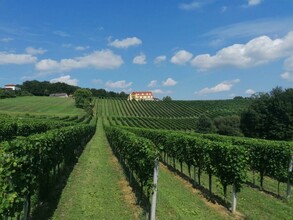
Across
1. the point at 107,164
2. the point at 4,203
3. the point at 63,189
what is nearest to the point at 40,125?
the point at 107,164

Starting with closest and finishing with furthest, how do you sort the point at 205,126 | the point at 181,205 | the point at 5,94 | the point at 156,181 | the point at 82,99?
the point at 156,181 → the point at 181,205 → the point at 205,126 → the point at 82,99 → the point at 5,94

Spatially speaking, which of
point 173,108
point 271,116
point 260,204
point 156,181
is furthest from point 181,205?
point 173,108

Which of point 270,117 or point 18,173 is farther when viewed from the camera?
point 270,117

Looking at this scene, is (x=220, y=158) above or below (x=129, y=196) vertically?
above

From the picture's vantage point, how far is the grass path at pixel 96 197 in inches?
519

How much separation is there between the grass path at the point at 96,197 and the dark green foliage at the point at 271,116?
56.0 m

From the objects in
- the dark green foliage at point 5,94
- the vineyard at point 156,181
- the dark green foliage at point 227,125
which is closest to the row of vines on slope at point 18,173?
the vineyard at point 156,181

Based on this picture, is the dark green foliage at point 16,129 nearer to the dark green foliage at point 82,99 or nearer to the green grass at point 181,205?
the green grass at point 181,205

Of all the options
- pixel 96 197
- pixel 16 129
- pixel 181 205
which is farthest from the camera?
pixel 16 129

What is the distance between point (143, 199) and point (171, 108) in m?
128

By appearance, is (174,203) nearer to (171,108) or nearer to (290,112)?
(290,112)

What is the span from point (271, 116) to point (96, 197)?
64439 mm

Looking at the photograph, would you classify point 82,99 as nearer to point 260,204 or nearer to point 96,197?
point 96,197

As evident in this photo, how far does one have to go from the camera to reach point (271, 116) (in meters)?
73.8
